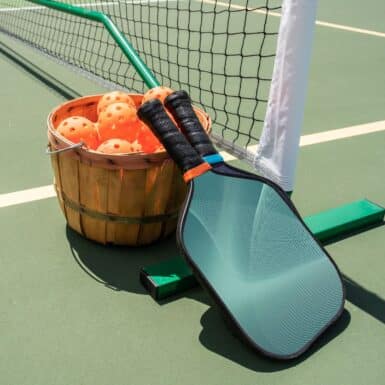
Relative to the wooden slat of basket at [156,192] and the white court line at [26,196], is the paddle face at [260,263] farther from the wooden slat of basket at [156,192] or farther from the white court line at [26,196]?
the white court line at [26,196]

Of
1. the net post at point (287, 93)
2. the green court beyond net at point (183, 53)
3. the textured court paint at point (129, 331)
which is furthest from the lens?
the green court beyond net at point (183, 53)

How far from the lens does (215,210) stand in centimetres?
228

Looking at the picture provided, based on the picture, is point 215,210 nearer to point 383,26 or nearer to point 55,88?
point 55,88

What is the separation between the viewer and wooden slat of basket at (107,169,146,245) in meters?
2.32

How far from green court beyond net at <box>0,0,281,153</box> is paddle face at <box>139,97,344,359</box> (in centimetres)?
129

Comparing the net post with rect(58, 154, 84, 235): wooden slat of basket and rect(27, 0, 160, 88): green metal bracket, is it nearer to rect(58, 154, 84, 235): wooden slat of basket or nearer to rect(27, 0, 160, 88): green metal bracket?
rect(58, 154, 84, 235): wooden slat of basket

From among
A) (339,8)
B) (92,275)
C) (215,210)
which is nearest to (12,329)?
(92,275)

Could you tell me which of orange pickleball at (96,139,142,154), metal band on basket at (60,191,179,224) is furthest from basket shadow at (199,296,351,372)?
orange pickleball at (96,139,142,154)

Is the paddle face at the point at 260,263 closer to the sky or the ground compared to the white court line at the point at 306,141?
closer to the sky

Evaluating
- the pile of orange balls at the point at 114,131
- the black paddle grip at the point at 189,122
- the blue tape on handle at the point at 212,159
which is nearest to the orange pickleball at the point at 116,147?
the pile of orange balls at the point at 114,131

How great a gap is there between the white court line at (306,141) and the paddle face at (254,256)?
1.08 meters

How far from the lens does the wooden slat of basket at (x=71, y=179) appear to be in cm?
238

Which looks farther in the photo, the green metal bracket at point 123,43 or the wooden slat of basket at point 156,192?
the green metal bracket at point 123,43

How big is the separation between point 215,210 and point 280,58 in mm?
654
